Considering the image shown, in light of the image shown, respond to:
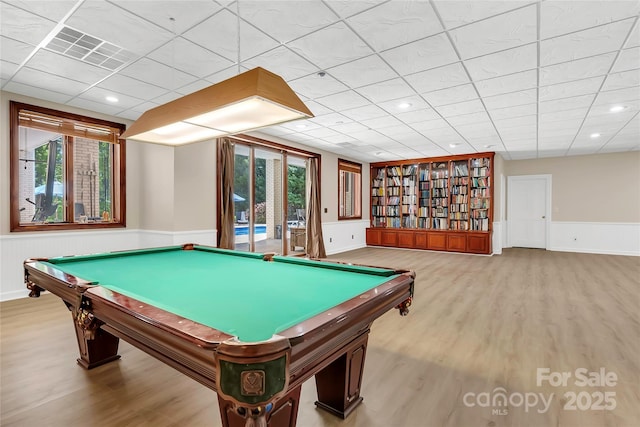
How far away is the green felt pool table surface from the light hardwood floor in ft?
2.49

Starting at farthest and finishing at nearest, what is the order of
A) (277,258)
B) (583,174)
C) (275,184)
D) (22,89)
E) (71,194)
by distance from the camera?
(583,174)
(275,184)
(71,194)
(22,89)
(277,258)

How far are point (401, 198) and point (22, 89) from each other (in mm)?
8317

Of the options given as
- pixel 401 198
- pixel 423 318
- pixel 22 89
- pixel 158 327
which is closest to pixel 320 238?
pixel 401 198

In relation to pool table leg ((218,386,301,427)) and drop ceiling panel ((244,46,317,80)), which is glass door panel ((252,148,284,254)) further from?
pool table leg ((218,386,301,427))

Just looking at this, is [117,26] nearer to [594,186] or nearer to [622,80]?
[622,80]

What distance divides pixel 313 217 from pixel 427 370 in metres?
5.29

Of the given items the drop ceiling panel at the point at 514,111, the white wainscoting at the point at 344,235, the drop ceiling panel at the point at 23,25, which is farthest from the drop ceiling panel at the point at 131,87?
the white wainscoting at the point at 344,235

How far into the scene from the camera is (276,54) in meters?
2.97

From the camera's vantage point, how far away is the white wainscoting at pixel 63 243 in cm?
402

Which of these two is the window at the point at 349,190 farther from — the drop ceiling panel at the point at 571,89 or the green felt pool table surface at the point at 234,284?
the green felt pool table surface at the point at 234,284

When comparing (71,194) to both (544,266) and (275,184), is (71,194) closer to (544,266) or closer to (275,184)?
(275,184)

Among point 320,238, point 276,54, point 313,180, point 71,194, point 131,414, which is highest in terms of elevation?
point 276,54

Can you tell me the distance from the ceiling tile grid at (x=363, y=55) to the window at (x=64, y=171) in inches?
16.1

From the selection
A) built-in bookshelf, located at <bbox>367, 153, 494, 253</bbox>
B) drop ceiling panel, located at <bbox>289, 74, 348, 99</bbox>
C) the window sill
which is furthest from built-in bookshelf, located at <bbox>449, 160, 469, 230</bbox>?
the window sill
